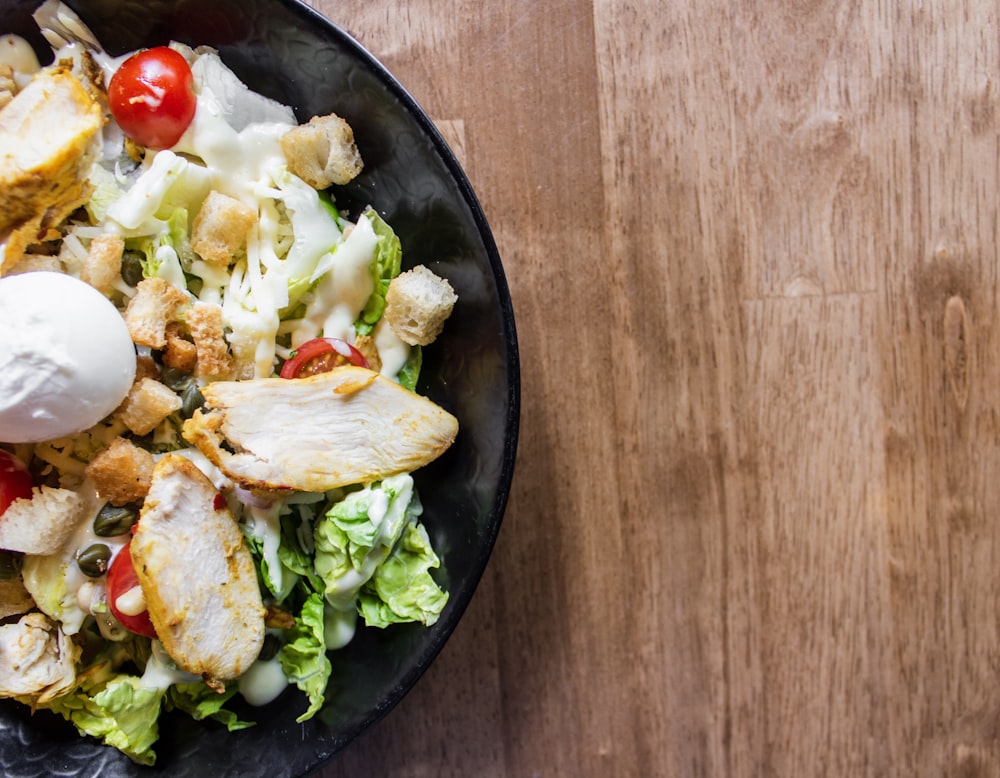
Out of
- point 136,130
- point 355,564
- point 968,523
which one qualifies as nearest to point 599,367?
point 355,564

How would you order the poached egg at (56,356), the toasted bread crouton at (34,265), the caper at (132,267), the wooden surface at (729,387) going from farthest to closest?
1. the wooden surface at (729,387)
2. the caper at (132,267)
3. the toasted bread crouton at (34,265)
4. the poached egg at (56,356)

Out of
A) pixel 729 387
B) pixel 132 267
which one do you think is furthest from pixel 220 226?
pixel 729 387

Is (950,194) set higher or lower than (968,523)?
higher

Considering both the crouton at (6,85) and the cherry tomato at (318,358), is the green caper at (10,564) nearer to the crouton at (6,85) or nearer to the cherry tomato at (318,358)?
the cherry tomato at (318,358)

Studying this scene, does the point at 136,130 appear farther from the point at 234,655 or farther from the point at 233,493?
the point at 234,655

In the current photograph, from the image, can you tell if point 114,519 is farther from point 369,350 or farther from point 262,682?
point 369,350

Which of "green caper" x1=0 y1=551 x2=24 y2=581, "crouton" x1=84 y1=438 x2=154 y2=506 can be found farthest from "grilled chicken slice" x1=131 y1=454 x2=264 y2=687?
"green caper" x1=0 y1=551 x2=24 y2=581

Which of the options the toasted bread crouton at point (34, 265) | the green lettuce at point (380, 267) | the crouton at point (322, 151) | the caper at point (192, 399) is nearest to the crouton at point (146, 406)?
the caper at point (192, 399)
